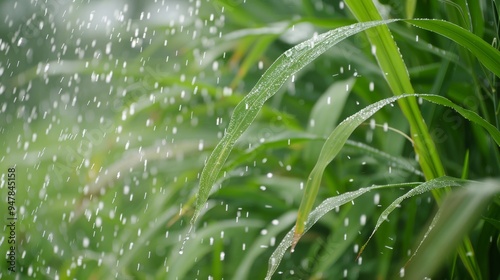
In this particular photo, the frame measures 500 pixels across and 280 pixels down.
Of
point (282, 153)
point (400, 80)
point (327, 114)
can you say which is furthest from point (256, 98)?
point (282, 153)

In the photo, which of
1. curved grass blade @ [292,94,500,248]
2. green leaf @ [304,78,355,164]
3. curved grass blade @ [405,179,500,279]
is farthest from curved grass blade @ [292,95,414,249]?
green leaf @ [304,78,355,164]

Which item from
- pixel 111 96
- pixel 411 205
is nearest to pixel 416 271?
pixel 411 205

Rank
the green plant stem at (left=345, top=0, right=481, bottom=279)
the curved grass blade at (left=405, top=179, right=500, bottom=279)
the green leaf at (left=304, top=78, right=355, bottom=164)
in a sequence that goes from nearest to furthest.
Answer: the curved grass blade at (left=405, top=179, right=500, bottom=279) < the green plant stem at (left=345, top=0, right=481, bottom=279) < the green leaf at (left=304, top=78, right=355, bottom=164)

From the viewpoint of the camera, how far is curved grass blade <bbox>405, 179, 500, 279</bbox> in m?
0.40

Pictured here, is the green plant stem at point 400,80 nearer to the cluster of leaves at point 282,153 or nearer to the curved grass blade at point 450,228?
the cluster of leaves at point 282,153

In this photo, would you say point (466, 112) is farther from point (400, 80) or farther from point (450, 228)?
point (450, 228)

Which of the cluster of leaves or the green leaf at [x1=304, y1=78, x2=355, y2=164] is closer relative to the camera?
the cluster of leaves

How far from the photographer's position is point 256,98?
582 mm

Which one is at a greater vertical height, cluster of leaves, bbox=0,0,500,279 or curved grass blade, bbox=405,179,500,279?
curved grass blade, bbox=405,179,500,279

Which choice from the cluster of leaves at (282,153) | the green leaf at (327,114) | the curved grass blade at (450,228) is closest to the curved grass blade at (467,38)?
the cluster of leaves at (282,153)

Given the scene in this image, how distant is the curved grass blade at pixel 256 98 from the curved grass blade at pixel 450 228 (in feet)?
0.53

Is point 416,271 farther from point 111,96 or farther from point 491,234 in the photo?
point 111,96

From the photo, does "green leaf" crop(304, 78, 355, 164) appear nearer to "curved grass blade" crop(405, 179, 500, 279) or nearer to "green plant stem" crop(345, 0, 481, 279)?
"green plant stem" crop(345, 0, 481, 279)

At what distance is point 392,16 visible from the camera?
3.55 feet
